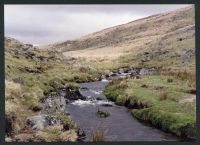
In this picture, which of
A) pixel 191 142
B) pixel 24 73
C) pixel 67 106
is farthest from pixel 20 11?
pixel 191 142

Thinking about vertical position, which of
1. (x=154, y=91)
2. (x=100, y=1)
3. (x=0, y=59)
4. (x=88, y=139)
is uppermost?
(x=100, y=1)

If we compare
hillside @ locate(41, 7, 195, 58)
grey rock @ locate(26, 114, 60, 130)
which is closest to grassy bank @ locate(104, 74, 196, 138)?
grey rock @ locate(26, 114, 60, 130)

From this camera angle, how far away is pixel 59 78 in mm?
36094

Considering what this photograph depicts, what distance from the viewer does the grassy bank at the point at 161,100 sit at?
79.5ft

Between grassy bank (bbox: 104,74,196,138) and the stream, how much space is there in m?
0.55

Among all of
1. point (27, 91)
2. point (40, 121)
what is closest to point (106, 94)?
point (27, 91)

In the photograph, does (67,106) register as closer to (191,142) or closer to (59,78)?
(59,78)

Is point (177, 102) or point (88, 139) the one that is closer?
point (88, 139)

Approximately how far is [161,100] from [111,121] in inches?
140

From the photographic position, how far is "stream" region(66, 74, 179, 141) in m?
23.7

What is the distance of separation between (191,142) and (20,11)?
41.5 ft

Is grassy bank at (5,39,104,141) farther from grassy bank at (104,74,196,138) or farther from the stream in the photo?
grassy bank at (104,74,196,138)

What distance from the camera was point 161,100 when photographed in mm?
27750

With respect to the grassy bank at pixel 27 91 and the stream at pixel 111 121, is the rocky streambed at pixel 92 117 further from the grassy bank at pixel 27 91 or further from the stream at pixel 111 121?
the grassy bank at pixel 27 91
